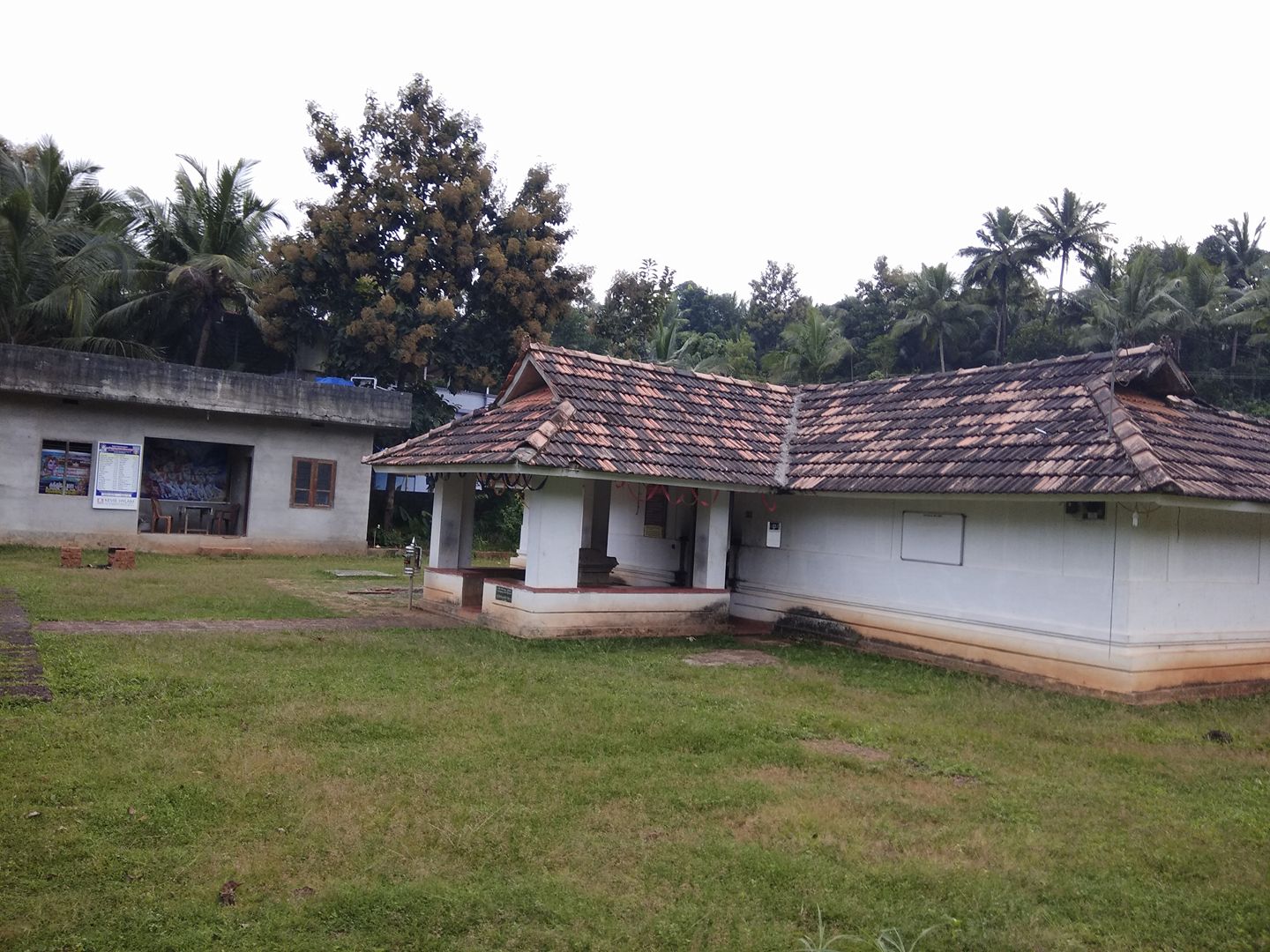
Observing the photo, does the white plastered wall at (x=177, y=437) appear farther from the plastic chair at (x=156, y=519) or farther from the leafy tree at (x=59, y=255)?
the leafy tree at (x=59, y=255)

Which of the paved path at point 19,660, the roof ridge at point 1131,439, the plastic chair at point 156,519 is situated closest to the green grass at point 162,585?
the paved path at point 19,660

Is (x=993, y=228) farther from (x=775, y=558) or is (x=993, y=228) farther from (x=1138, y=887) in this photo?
(x=1138, y=887)

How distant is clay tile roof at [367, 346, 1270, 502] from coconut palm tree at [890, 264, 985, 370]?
2770 cm

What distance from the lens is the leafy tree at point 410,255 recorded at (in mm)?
25562

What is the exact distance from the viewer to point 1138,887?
5.22m

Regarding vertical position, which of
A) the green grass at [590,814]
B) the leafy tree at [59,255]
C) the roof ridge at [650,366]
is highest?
the leafy tree at [59,255]

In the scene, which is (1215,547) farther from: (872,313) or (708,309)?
(708,309)

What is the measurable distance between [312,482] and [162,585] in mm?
7452

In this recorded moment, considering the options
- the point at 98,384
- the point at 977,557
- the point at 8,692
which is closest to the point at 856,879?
the point at 8,692

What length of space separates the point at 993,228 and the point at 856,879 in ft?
144

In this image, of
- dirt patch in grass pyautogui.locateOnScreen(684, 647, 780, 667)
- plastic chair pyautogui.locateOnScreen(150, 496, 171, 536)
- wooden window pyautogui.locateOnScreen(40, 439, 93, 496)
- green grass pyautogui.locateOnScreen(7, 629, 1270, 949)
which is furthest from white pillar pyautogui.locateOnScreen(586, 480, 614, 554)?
wooden window pyautogui.locateOnScreen(40, 439, 93, 496)

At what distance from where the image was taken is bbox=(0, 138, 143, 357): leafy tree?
23.1 meters

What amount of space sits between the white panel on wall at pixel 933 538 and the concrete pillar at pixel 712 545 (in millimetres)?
2495

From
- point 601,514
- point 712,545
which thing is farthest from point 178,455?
point 712,545
